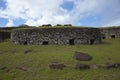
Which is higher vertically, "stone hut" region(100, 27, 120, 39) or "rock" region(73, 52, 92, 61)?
"stone hut" region(100, 27, 120, 39)

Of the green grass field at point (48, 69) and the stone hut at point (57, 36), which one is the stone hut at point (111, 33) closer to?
the stone hut at point (57, 36)

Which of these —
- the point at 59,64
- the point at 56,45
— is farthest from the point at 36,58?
the point at 56,45

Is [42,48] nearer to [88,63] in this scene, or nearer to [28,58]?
[28,58]

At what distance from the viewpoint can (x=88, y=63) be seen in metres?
18.5

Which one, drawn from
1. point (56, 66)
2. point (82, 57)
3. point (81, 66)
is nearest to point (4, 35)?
point (82, 57)

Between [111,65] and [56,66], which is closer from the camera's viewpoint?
[56,66]

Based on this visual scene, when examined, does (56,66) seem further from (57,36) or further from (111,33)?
(111,33)

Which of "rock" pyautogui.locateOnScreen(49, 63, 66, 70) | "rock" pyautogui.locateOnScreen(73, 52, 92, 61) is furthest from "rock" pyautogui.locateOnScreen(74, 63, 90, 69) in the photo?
"rock" pyautogui.locateOnScreen(73, 52, 92, 61)

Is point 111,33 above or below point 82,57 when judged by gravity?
above

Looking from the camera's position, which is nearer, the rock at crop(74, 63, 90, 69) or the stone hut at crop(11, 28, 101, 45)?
the rock at crop(74, 63, 90, 69)

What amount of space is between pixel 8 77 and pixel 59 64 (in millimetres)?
4153

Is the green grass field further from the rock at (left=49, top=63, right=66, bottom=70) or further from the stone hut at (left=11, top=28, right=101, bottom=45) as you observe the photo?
the stone hut at (left=11, top=28, right=101, bottom=45)

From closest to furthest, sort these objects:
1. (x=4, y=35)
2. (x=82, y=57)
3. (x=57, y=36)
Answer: (x=82, y=57) → (x=57, y=36) → (x=4, y=35)

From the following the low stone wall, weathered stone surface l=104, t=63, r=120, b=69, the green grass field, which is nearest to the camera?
the green grass field
